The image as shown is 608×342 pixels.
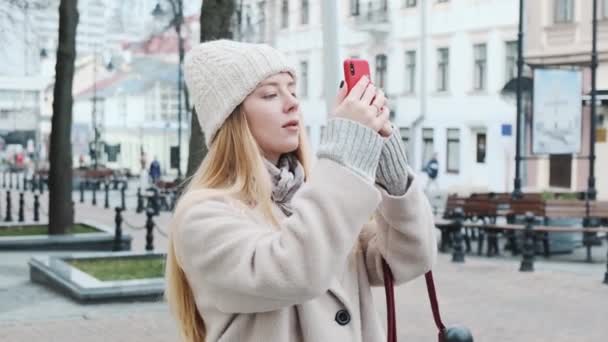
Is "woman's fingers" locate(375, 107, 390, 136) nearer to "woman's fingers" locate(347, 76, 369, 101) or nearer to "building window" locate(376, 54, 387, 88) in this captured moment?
"woman's fingers" locate(347, 76, 369, 101)

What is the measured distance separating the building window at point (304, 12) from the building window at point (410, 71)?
27.7 feet

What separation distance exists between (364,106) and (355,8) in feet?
143

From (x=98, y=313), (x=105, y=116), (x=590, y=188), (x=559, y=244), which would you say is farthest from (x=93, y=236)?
(x=105, y=116)

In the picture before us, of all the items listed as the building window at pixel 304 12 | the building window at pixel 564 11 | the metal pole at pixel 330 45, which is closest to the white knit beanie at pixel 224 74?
the metal pole at pixel 330 45

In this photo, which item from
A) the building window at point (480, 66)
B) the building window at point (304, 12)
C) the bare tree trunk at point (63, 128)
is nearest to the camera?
the bare tree trunk at point (63, 128)

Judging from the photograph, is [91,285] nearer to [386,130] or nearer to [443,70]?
[386,130]

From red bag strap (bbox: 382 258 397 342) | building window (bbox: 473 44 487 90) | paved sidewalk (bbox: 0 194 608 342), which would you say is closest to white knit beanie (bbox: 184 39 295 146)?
red bag strap (bbox: 382 258 397 342)

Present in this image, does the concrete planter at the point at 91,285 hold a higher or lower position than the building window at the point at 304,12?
lower

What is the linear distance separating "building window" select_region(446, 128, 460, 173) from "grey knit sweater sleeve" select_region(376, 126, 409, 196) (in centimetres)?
3728

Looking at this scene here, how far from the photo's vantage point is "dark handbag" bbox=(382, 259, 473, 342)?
2459 millimetres

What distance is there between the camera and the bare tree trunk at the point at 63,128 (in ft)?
56.1

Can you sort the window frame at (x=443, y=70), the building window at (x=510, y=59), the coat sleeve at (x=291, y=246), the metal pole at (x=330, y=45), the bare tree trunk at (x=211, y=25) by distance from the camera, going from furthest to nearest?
the window frame at (x=443, y=70) < the building window at (x=510, y=59) < the bare tree trunk at (x=211, y=25) < the metal pole at (x=330, y=45) < the coat sleeve at (x=291, y=246)

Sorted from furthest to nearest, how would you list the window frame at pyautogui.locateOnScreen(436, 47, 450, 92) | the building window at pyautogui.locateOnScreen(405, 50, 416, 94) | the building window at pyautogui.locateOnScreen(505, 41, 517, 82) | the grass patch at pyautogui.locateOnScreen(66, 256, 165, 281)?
the building window at pyautogui.locateOnScreen(405, 50, 416, 94)
the window frame at pyautogui.locateOnScreen(436, 47, 450, 92)
the building window at pyautogui.locateOnScreen(505, 41, 517, 82)
the grass patch at pyautogui.locateOnScreen(66, 256, 165, 281)

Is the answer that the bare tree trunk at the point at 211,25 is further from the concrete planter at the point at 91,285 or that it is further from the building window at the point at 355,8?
the building window at the point at 355,8
